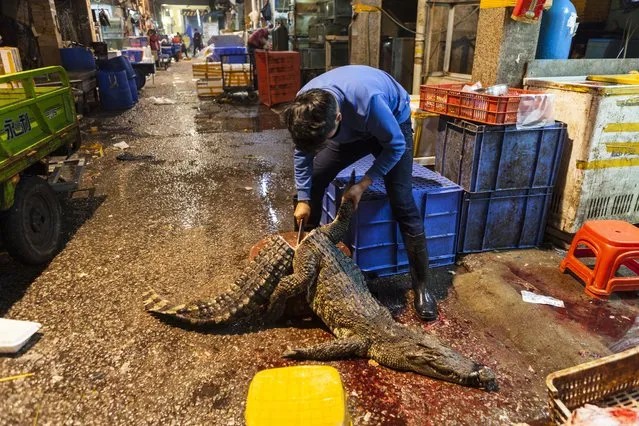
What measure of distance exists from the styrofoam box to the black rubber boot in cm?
310

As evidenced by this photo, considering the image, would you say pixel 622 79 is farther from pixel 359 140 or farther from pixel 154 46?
pixel 154 46

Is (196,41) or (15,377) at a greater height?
(196,41)

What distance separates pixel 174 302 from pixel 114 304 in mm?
530

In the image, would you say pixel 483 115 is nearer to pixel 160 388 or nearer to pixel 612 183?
pixel 612 183

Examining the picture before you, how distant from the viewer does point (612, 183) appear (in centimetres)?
434

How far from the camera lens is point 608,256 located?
3561mm

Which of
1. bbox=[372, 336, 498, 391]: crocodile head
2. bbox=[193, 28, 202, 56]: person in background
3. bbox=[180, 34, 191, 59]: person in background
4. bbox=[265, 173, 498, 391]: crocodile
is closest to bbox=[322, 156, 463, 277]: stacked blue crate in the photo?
bbox=[265, 173, 498, 391]: crocodile

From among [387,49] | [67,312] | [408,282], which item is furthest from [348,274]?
[387,49]

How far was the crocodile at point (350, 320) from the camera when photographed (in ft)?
9.10

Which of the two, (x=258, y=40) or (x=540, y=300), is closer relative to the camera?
(x=540, y=300)

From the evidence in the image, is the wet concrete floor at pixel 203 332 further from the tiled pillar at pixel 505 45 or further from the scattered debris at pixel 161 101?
the scattered debris at pixel 161 101

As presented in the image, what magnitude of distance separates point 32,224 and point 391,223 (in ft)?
12.0

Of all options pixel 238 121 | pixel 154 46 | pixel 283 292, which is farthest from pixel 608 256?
pixel 154 46

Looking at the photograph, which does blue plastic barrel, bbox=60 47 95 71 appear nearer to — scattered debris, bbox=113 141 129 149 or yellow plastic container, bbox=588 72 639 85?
scattered debris, bbox=113 141 129 149
